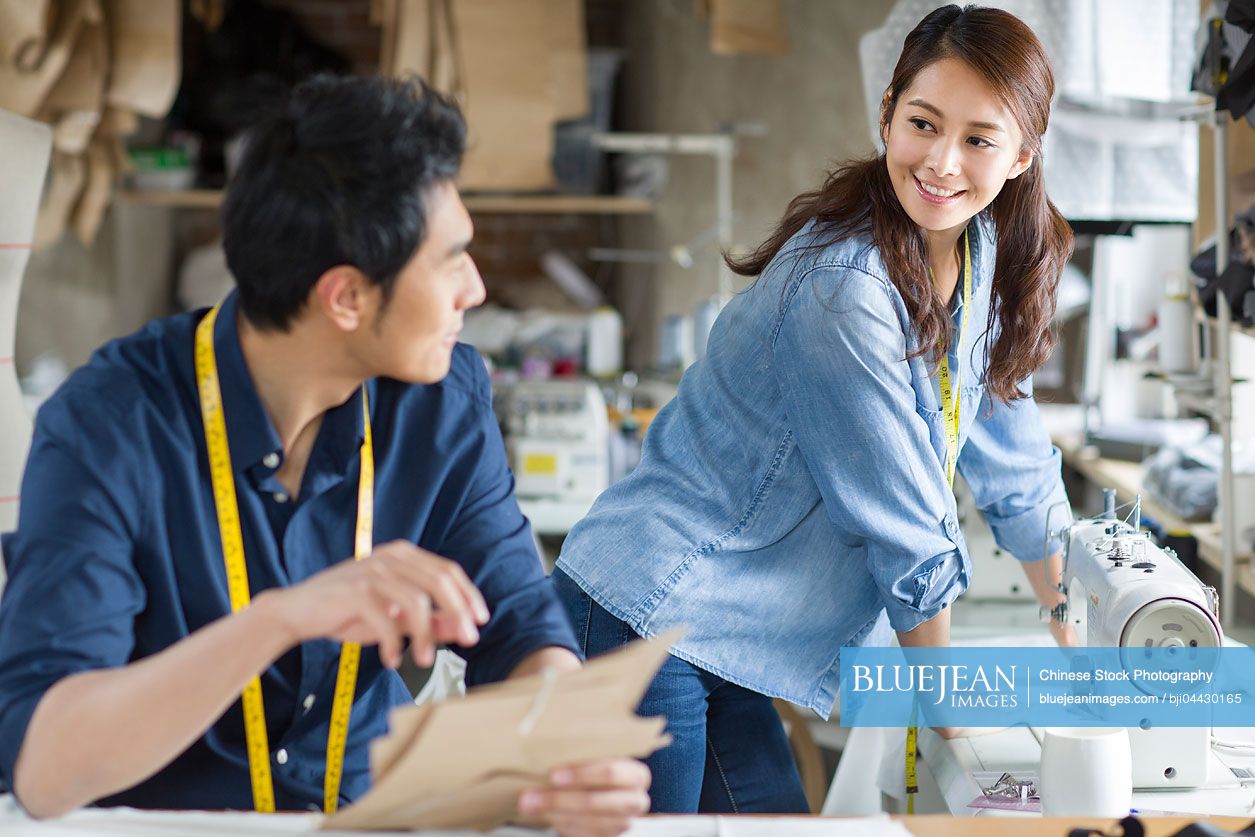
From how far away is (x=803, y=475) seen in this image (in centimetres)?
161

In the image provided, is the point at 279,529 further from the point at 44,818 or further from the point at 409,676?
the point at 409,676

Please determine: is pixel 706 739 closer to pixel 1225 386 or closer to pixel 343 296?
pixel 343 296

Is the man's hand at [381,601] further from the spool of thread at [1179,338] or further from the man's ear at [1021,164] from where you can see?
the spool of thread at [1179,338]

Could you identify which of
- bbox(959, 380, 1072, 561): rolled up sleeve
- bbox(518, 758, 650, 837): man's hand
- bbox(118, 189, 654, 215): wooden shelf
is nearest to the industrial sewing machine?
bbox(959, 380, 1072, 561): rolled up sleeve

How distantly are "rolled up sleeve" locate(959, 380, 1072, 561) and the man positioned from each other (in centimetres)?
74

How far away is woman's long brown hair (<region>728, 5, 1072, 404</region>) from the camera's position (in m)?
1.56

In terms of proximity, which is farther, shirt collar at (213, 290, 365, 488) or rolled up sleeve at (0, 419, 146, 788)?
shirt collar at (213, 290, 365, 488)

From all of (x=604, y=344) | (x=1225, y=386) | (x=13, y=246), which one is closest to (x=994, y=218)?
(x=1225, y=386)

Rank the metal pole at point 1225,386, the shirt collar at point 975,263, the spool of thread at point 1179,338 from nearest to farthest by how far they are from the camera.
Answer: the shirt collar at point 975,263, the metal pole at point 1225,386, the spool of thread at point 1179,338

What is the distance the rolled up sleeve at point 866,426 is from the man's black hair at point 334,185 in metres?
0.50

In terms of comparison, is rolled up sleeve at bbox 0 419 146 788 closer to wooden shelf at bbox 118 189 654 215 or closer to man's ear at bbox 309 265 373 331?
man's ear at bbox 309 265 373 331

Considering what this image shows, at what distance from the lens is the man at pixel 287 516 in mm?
1086

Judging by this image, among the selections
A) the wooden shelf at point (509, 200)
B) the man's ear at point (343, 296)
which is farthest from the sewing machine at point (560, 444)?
the man's ear at point (343, 296)

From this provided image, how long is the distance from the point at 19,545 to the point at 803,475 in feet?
2.83
